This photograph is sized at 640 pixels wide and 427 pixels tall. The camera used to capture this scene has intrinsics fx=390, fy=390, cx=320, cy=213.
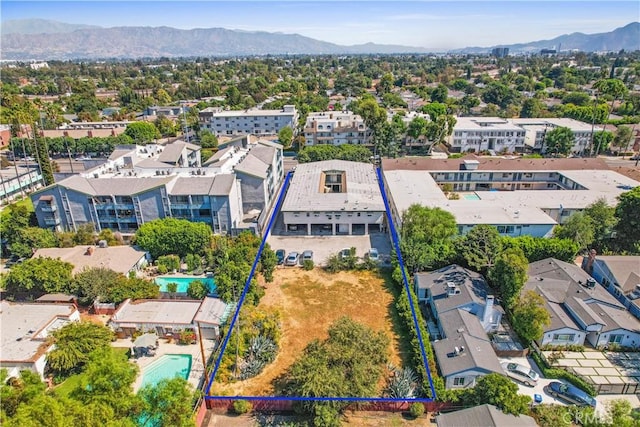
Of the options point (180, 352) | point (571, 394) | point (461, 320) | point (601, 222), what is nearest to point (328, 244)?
point (461, 320)

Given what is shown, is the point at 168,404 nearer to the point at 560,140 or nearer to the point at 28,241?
the point at 28,241

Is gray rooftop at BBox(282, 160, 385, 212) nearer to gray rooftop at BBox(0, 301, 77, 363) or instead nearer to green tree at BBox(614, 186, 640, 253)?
green tree at BBox(614, 186, 640, 253)

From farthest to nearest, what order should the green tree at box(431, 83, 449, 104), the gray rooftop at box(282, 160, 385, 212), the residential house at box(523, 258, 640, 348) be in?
the green tree at box(431, 83, 449, 104) < the gray rooftop at box(282, 160, 385, 212) < the residential house at box(523, 258, 640, 348)

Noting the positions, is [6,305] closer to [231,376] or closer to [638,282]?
[231,376]

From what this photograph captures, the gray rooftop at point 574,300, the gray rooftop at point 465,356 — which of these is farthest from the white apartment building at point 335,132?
A: the gray rooftop at point 465,356

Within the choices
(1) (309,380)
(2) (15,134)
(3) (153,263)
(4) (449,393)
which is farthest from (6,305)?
(2) (15,134)

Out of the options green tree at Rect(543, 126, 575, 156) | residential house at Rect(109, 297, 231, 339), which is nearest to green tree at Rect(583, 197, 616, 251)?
green tree at Rect(543, 126, 575, 156)
